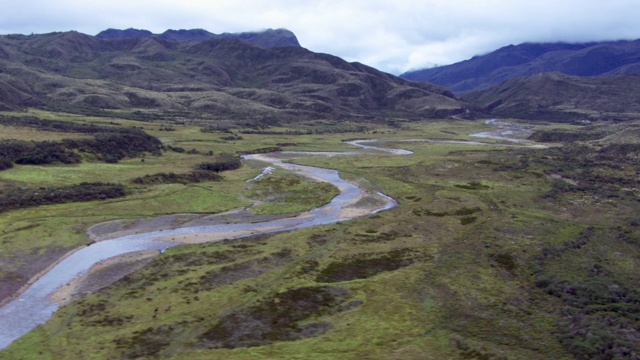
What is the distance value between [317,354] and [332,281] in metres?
14.7

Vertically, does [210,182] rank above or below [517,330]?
above

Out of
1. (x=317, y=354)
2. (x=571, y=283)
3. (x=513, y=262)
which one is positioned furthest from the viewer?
(x=513, y=262)

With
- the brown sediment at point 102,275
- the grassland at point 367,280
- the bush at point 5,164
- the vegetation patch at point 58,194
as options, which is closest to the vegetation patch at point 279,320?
the grassland at point 367,280

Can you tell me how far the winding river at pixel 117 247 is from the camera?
3956 centimetres

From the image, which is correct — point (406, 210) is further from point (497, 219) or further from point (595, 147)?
point (595, 147)

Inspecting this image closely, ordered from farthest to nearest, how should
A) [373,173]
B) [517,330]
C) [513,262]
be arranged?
[373,173] → [513,262] → [517,330]

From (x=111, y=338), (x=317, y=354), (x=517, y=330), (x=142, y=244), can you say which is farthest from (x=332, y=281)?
(x=142, y=244)

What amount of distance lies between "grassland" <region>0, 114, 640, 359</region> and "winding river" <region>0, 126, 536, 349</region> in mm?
2276

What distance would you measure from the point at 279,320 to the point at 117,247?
29132 mm

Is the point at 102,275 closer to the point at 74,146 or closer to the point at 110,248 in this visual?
the point at 110,248

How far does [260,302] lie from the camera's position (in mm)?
43625

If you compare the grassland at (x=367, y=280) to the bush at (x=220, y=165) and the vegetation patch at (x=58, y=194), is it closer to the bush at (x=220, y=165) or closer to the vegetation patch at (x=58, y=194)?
the vegetation patch at (x=58, y=194)

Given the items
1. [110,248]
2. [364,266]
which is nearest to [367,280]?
[364,266]

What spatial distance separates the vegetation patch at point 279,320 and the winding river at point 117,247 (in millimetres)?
15794
